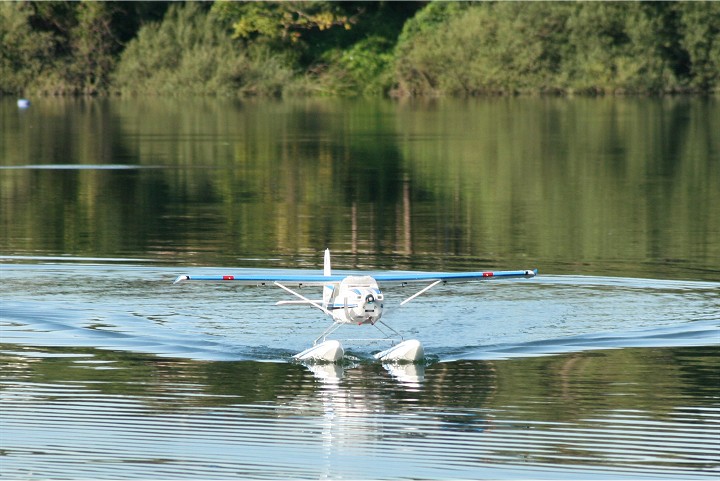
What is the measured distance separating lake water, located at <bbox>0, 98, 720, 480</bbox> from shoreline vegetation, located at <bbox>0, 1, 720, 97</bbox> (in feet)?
140

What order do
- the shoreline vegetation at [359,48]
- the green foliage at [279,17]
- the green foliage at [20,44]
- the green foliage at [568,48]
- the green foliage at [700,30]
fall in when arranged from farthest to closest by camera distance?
the green foliage at [20,44] → the green foliage at [279,17] → the shoreline vegetation at [359,48] → the green foliage at [700,30] → the green foliage at [568,48]

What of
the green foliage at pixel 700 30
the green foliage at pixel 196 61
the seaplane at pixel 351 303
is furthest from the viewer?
the green foliage at pixel 196 61

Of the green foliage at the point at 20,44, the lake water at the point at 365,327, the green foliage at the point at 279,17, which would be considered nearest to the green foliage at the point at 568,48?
the green foliage at the point at 279,17

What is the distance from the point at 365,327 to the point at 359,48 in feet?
238

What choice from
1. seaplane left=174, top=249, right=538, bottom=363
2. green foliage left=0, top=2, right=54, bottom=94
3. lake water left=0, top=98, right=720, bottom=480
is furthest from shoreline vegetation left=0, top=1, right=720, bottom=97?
seaplane left=174, top=249, right=538, bottom=363

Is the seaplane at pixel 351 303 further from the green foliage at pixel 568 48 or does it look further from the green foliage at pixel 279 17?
the green foliage at pixel 279 17

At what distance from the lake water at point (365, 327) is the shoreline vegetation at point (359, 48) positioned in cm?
4275

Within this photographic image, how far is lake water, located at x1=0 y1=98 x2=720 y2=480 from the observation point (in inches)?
489

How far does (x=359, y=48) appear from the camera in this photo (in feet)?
296

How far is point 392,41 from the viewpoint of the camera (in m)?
91.8

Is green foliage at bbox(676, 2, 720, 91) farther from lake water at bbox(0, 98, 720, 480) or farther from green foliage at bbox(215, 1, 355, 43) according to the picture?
lake water at bbox(0, 98, 720, 480)

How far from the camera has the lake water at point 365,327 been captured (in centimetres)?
1243

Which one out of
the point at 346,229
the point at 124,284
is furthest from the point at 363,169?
the point at 124,284

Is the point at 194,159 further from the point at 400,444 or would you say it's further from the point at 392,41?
the point at 392,41
